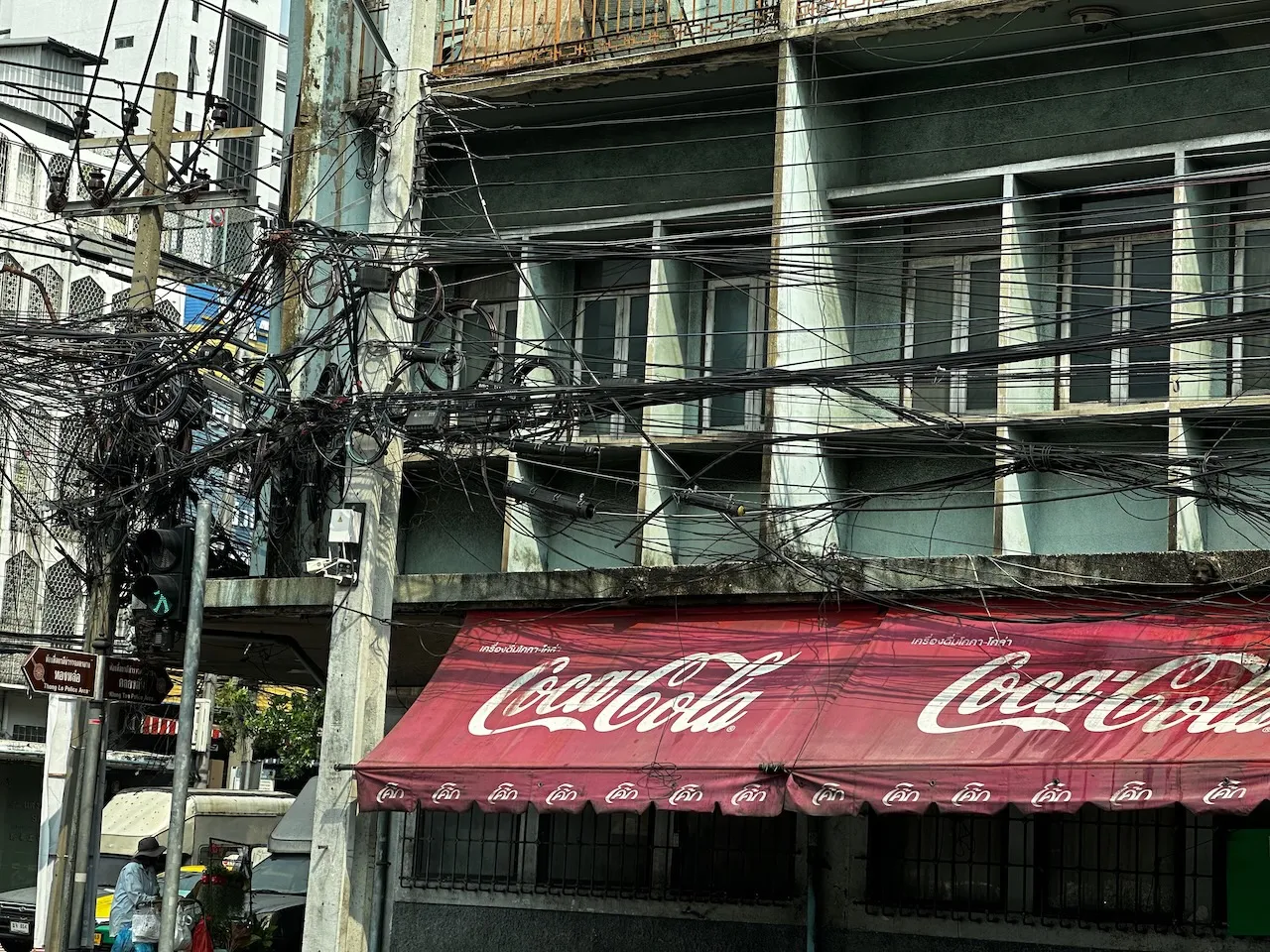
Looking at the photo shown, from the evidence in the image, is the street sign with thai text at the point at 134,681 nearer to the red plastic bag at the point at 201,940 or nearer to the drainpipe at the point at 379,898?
the red plastic bag at the point at 201,940

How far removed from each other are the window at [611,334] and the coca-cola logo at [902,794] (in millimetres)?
4322

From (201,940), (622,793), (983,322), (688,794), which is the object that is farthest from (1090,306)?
(201,940)

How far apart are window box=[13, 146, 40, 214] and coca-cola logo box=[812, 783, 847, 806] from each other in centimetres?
3382

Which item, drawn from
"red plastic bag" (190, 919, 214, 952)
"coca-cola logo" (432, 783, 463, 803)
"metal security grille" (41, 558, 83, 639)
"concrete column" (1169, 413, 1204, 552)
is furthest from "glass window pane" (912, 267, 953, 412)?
"metal security grille" (41, 558, 83, 639)

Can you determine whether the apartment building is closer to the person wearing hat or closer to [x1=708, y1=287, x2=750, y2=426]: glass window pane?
[x1=708, y1=287, x2=750, y2=426]: glass window pane

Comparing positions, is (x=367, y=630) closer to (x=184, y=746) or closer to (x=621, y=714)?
(x=184, y=746)

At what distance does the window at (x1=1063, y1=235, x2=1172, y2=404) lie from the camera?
462 inches

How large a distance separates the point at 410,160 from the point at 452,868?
5379 millimetres

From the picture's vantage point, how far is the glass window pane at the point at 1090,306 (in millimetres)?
11867

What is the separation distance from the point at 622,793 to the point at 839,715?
1404 millimetres

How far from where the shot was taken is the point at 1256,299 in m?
11.4

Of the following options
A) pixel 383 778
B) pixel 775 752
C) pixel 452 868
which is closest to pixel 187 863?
pixel 452 868

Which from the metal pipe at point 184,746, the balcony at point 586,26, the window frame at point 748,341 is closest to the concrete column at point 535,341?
the window frame at point 748,341

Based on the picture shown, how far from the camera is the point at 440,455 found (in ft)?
40.7
